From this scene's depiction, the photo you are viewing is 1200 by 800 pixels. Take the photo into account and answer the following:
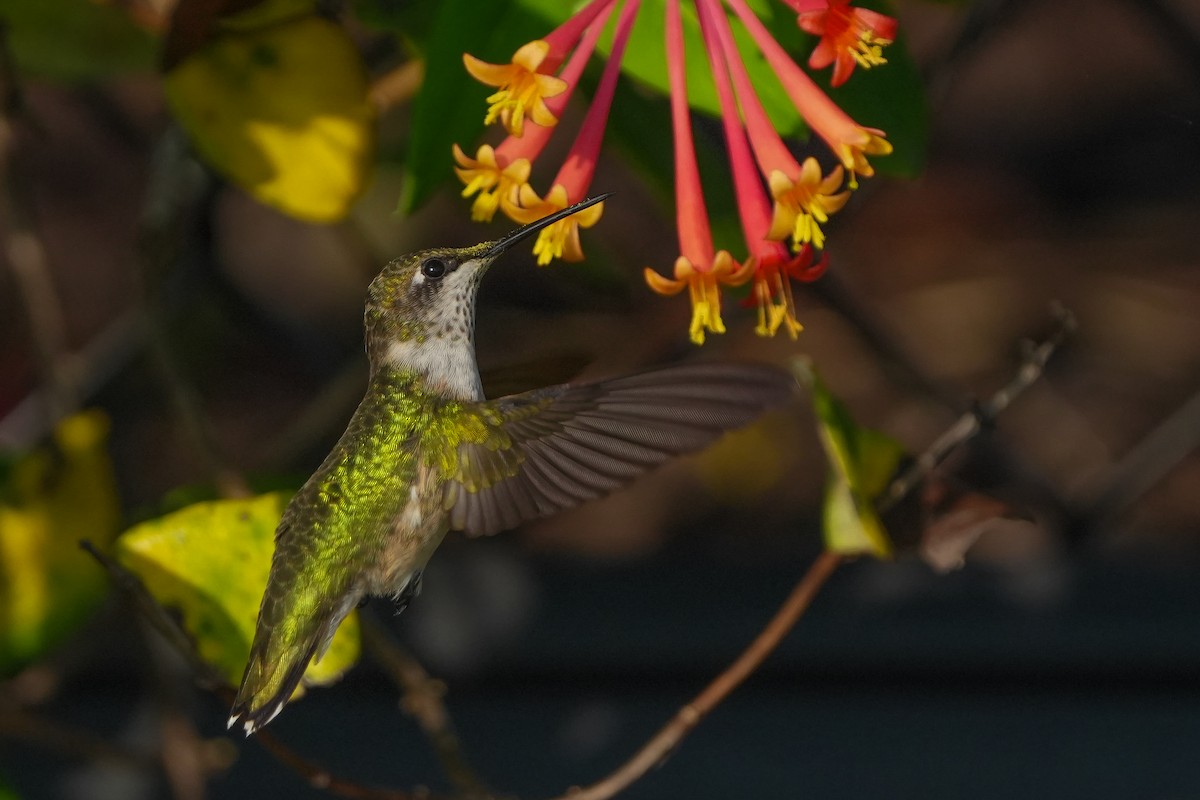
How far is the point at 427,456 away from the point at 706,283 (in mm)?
265

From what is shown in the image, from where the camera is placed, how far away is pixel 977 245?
7.62 ft

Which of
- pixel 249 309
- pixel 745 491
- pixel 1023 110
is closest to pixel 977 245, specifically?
pixel 1023 110

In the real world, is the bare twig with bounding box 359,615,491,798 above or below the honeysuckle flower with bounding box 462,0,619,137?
below

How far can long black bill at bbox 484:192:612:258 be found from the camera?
77cm

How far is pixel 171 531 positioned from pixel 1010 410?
1488 millimetres

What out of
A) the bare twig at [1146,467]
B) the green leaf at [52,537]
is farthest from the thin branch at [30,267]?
the bare twig at [1146,467]

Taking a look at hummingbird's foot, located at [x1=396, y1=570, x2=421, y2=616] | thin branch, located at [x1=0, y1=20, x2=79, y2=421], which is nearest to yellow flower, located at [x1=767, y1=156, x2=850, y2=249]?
hummingbird's foot, located at [x1=396, y1=570, x2=421, y2=616]

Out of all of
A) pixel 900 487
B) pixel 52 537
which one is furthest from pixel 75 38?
pixel 900 487

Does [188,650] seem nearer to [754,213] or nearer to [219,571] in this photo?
[219,571]

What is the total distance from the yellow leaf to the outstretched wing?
0.62 ft

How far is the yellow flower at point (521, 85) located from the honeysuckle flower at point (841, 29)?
0.42ft

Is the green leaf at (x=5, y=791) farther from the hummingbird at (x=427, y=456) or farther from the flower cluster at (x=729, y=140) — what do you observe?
the flower cluster at (x=729, y=140)

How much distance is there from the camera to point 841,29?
737mm

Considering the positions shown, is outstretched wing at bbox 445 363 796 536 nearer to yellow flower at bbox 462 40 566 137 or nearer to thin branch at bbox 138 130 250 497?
yellow flower at bbox 462 40 566 137
